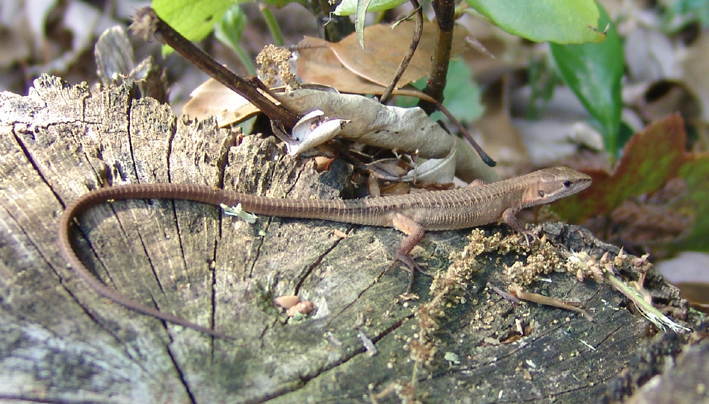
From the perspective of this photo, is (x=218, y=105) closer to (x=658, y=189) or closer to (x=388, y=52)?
(x=388, y=52)

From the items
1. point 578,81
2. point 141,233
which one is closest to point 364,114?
point 141,233

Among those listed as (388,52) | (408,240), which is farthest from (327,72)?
(408,240)

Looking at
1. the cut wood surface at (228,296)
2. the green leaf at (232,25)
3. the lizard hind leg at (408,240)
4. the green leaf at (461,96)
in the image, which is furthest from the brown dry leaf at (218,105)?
the green leaf at (461,96)

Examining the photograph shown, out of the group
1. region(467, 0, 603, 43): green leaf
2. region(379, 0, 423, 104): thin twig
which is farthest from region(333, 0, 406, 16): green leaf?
region(467, 0, 603, 43): green leaf

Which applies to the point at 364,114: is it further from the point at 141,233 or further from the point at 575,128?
the point at 575,128

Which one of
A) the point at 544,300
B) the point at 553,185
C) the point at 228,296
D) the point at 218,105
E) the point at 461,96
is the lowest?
the point at 553,185

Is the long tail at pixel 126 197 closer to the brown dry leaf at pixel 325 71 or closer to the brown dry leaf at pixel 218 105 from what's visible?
the brown dry leaf at pixel 218 105
